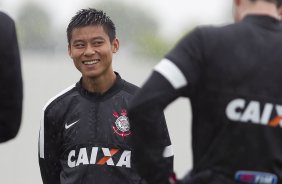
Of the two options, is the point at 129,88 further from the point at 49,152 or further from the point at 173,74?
the point at 173,74

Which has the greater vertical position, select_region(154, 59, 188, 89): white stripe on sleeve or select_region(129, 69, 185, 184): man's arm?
select_region(154, 59, 188, 89): white stripe on sleeve

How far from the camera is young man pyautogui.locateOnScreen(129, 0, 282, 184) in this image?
12.7 feet

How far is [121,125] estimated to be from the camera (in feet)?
18.7

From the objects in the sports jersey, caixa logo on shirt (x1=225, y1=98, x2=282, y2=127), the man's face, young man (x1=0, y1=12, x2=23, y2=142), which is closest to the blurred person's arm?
caixa logo on shirt (x1=225, y1=98, x2=282, y2=127)

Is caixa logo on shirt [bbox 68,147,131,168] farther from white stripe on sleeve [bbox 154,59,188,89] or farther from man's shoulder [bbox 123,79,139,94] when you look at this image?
white stripe on sleeve [bbox 154,59,188,89]

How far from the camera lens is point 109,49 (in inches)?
230

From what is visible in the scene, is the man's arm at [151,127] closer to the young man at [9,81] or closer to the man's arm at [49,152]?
the young man at [9,81]

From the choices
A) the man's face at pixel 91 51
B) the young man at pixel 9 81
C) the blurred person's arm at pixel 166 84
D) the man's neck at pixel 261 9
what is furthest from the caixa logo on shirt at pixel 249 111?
the man's face at pixel 91 51

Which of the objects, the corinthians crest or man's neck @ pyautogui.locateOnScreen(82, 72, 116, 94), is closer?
the corinthians crest

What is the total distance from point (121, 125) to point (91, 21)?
0.75 m

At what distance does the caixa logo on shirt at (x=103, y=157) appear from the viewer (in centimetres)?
555

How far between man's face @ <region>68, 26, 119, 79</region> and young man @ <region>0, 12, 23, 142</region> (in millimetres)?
1620

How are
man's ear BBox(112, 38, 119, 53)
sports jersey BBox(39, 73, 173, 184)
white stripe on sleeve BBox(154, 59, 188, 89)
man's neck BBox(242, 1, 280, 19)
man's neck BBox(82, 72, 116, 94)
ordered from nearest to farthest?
white stripe on sleeve BBox(154, 59, 188, 89), man's neck BBox(242, 1, 280, 19), sports jersey BBox(39, 73, 173, 184), man's neck BBox(82, 72, 116, 94), man's ear BBox(112, 38, 119, 53)

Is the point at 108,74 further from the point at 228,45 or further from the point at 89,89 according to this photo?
the point at 228,45
